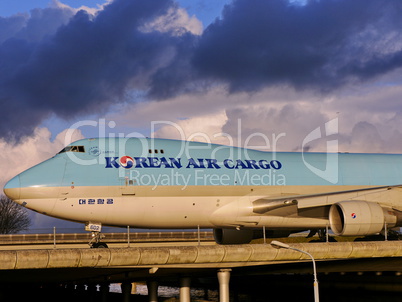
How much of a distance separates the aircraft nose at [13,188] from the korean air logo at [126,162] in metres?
5.16

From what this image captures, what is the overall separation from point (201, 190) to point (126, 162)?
4302mm

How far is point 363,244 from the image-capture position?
26.7 m

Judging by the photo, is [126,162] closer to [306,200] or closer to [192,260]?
[192,260]

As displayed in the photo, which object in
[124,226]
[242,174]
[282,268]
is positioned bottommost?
[282,268]

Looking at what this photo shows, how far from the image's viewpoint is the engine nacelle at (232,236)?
34.8 m

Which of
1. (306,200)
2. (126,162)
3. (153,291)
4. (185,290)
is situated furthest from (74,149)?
(306,200)

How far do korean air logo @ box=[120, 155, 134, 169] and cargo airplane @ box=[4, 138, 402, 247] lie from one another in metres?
0.05

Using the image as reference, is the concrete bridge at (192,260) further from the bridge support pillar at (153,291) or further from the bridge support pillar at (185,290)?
the bridge support pillar at (153,291)

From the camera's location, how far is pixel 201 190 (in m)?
32.5

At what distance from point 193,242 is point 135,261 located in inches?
1158

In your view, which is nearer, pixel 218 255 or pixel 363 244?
pixel 218 255

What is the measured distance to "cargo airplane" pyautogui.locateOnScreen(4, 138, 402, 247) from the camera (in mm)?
30172

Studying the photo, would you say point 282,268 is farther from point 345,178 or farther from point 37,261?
point 37,261

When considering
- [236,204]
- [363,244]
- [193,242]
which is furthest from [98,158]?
[193,242]
